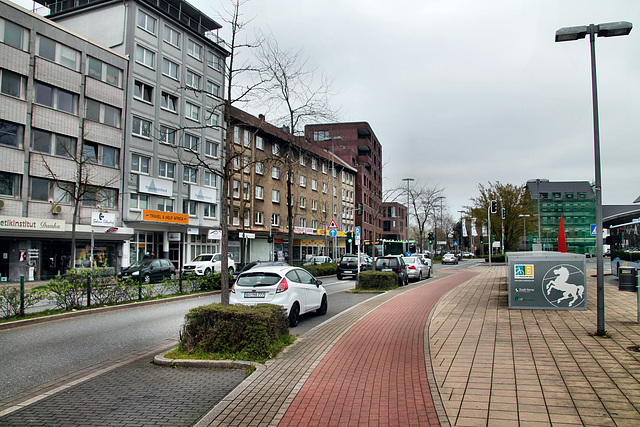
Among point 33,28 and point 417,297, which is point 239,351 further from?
point 33,28

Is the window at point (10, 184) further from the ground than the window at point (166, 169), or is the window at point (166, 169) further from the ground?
the window at point (166, 169)

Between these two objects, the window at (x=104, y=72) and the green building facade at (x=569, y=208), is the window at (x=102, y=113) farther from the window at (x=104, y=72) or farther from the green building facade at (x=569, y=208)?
the green building facade at (x=569, y=208)

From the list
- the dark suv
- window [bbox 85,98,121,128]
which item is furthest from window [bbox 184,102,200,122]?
the dark suv

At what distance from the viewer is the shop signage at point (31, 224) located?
26.6 m

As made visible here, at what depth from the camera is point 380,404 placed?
5.13 metres

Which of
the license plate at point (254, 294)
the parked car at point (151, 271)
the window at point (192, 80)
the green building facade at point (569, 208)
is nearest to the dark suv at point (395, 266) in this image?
the parked car at point (151, 271)

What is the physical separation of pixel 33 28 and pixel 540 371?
32878 millimetres

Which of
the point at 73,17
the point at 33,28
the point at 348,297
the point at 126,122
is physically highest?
the point at 73,17

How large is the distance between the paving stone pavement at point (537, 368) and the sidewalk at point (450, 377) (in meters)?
0.01

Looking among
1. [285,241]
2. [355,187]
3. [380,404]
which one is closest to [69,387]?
[380,404]

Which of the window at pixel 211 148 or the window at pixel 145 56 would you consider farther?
the window at pixel 211 148

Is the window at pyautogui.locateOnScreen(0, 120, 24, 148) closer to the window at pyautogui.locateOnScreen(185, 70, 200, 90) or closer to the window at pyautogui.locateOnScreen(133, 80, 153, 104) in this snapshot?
the window at pyautogui.locateOnScreen(133, 80, 153, 104)

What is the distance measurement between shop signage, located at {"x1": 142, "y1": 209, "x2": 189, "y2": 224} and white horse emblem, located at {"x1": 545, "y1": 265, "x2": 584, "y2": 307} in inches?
1164

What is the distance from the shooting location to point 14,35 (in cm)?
2770
